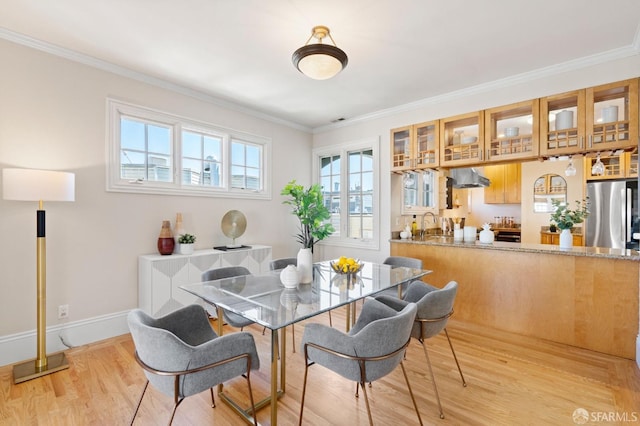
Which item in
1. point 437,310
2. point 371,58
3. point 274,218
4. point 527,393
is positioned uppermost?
point 371,58

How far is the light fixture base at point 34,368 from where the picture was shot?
2234mm

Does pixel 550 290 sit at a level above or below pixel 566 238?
below

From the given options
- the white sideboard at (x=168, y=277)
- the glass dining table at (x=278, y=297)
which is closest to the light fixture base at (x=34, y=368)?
the white sideboard at (x=168, y=277)

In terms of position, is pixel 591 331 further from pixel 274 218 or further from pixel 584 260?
pixel 274 218

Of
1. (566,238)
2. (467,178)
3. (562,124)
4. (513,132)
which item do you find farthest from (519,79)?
(467,178)

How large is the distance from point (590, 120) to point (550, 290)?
64.1 inches

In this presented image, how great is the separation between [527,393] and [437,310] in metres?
0.97

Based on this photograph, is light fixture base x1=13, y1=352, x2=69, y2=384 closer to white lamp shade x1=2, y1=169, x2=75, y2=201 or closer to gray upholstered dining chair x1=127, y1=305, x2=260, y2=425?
white lamp shade x1=2, y1=169, x2=75, y2=201

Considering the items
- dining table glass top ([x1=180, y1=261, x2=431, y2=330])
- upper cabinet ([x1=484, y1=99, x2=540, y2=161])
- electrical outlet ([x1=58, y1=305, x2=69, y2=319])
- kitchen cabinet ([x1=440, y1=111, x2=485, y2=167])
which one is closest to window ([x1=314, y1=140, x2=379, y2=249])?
kitchen cabinet ([x1=440, y1=111, x2=485, y2=167])

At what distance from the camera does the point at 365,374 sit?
4.86 ft

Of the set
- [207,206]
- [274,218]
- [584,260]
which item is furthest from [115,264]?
[584,260]

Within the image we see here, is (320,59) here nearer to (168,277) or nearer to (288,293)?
(288,293)

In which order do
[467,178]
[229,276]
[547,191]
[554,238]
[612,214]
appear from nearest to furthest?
[229,276]
[612,214]
[467,178]
[554,238]
[547,191]

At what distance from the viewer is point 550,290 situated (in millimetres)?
2883
